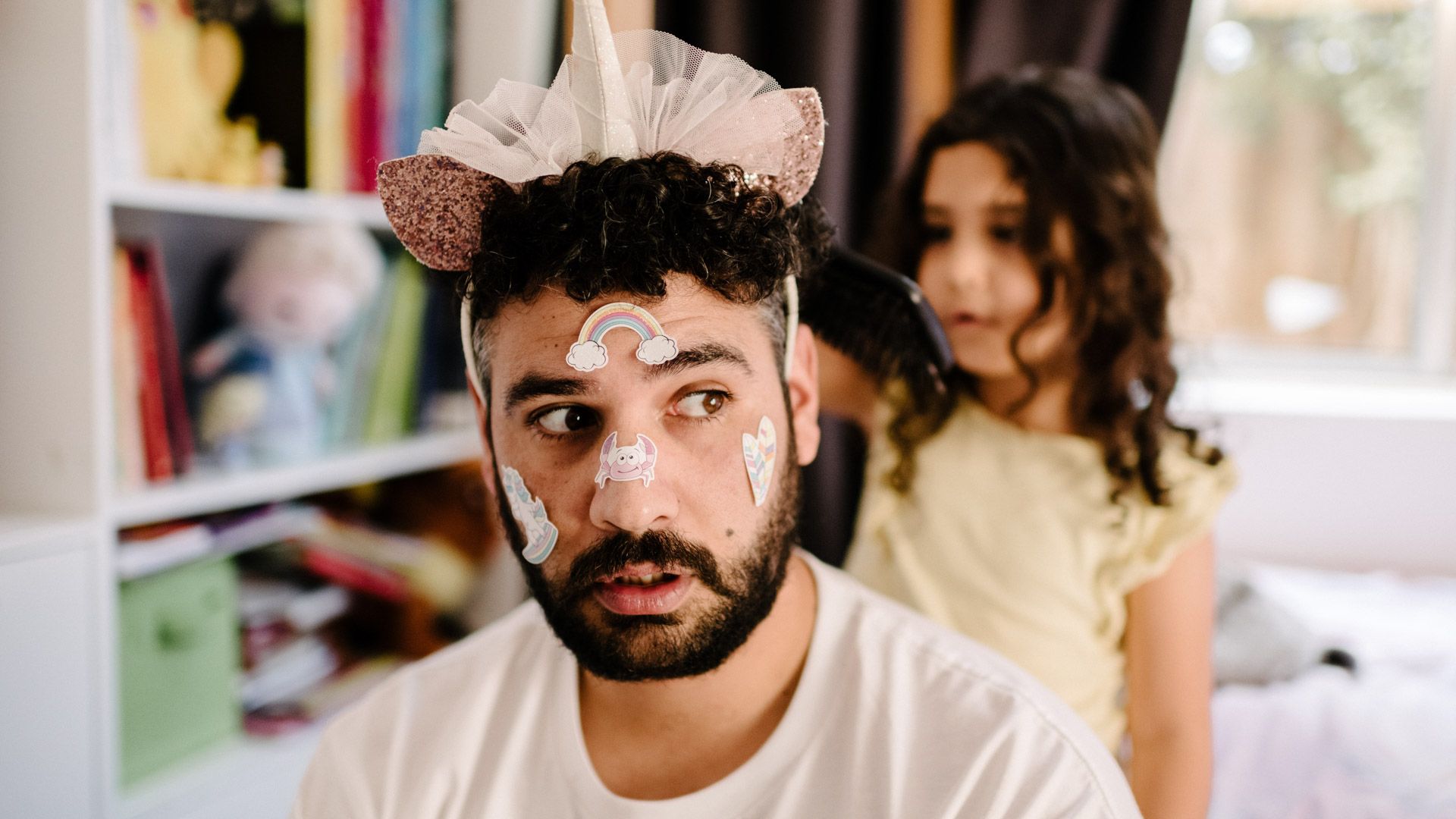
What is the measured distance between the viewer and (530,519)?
3.09ft

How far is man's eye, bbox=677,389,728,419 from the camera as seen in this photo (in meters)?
0.92

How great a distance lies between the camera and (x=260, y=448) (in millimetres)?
1600

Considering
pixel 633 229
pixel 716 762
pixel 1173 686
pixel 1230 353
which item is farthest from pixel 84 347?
pixel 1230 353

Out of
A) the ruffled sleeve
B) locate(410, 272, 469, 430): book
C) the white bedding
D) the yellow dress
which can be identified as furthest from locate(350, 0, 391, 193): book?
the white bedding

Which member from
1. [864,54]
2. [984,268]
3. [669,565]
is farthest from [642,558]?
[864,54]

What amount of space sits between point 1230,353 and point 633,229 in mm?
1808

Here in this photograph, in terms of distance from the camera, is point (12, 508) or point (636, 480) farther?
point (12, 508)

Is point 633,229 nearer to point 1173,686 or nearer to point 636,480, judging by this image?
point 636,480

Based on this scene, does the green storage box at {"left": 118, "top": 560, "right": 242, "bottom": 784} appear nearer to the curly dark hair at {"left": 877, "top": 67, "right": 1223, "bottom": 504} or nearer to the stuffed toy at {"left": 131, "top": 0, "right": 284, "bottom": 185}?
the stuffed toy at {"left": 131, "top": 0, "right": 284, "bottom": 185}

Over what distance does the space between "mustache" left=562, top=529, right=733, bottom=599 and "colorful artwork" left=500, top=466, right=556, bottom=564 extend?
0.04 metres

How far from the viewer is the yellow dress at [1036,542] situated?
1.31 m

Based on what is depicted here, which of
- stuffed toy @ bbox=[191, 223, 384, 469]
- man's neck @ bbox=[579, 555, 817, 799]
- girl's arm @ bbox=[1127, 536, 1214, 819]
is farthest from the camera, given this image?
stuffed toy @ bbox=[191, 223, 384, 469]

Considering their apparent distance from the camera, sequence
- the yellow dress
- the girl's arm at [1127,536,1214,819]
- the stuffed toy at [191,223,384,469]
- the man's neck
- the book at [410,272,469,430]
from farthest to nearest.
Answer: the book at [410,272,469,430], the stuffed toy at [191,223,384,469], the yellow dress, the girl's arm at [1127,536,1214,819], the man's neck

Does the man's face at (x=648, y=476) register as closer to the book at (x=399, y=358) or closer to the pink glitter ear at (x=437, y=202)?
the pink glitter ear at (x=437, y=202)
